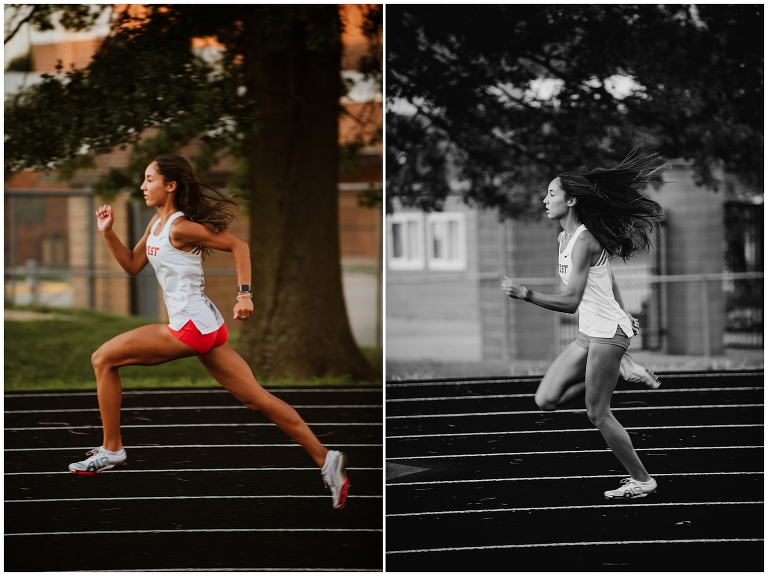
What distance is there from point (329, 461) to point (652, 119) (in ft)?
9.33

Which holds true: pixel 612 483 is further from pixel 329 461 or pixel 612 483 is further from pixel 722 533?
pixel 329 461

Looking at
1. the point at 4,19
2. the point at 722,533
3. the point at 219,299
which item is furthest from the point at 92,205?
the point at 722,533

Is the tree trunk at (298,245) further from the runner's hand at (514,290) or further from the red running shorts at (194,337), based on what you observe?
the runner's hand at (514,290)

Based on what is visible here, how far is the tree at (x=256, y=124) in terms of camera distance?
5949 millimetres

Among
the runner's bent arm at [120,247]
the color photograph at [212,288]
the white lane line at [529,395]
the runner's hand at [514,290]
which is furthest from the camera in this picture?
the white lane line at [529,395]

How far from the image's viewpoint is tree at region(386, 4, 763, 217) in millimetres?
5672

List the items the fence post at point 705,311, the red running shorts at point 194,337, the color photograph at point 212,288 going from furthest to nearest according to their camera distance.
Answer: the fence post at point 705,311, the color photograph at point 212,288, the red running shorts at point 194,337

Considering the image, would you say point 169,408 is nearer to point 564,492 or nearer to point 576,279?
point 564,492

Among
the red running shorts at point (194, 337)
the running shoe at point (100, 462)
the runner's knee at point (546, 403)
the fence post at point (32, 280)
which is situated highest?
the fence post at point (32, 280)

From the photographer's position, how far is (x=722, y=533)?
5.34 meters

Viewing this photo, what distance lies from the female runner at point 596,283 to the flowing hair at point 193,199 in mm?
1811

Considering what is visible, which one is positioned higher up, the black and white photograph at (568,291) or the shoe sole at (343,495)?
the black and white photograph at (568,291)

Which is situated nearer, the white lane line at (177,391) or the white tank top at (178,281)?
the white tank top at (178,281)

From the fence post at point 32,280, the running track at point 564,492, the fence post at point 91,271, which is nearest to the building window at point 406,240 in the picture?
the running track at point 564,492
